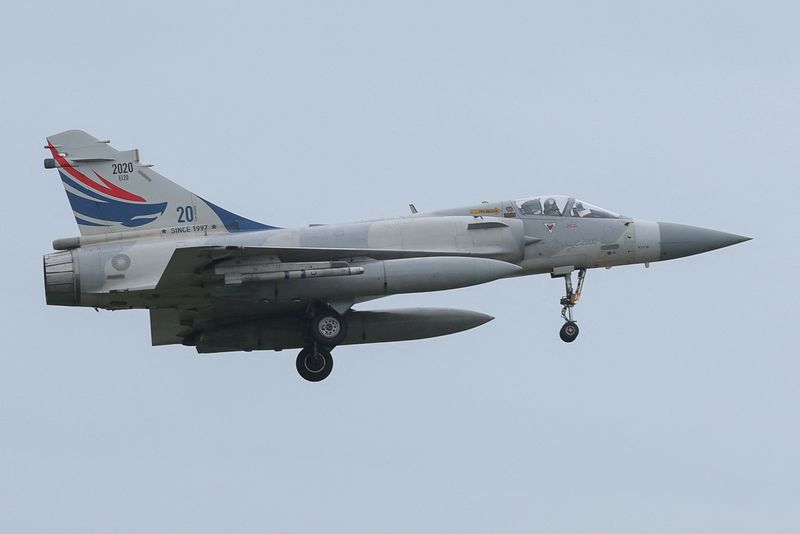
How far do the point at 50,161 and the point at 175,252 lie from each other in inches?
127

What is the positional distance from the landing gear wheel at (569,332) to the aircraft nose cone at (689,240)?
2.08 meters

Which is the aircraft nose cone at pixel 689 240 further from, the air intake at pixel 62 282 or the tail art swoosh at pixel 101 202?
the air intake at pixel 62 282

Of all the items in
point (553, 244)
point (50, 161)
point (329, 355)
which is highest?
point (50, 161)

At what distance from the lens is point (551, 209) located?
28.6m

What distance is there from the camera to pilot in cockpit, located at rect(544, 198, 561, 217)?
1127 inches

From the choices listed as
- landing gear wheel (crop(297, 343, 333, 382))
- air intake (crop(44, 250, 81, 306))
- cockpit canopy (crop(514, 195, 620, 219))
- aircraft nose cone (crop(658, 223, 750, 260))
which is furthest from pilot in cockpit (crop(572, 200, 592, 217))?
air intake (crop(44, 250, 81, 306))

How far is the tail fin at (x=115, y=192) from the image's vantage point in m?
27.1

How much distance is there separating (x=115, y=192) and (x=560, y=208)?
7.71 meters

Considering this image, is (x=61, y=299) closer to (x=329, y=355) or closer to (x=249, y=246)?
(x=249, y=246)

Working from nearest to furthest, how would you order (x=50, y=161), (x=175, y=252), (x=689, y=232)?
(x=175, y=252), (x=50, y=161), (x=689, y=232)

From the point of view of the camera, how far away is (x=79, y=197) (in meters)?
27.1

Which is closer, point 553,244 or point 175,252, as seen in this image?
point 175,252

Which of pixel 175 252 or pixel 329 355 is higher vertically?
pixel 175 252

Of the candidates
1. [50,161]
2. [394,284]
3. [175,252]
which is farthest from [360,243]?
[50,161]
